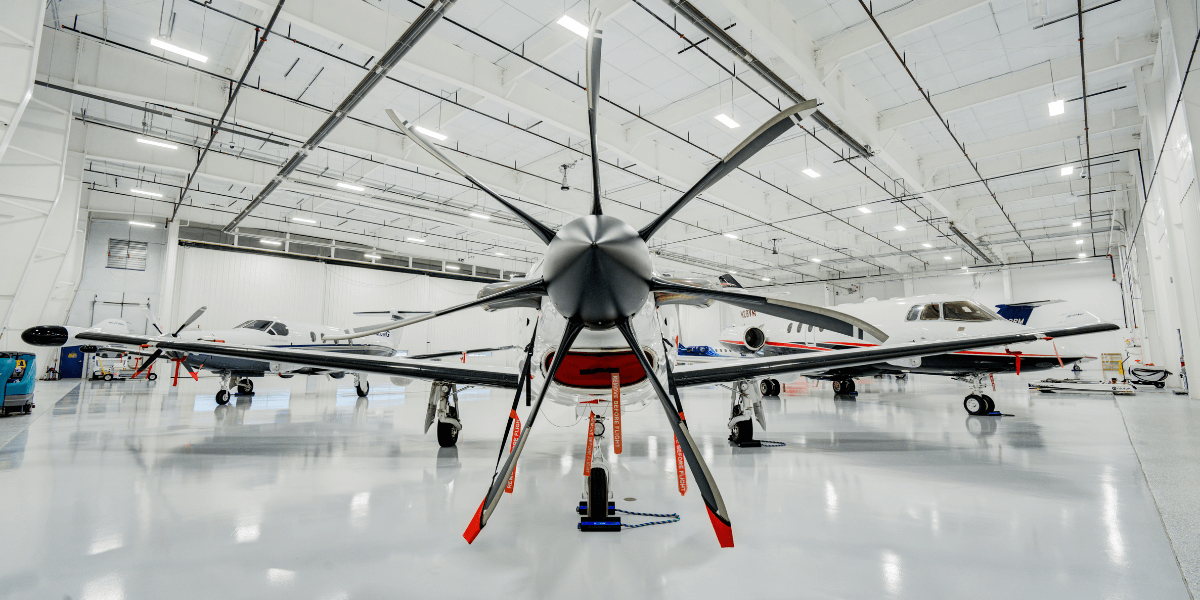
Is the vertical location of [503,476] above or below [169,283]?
below

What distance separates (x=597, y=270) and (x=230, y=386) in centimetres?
1408

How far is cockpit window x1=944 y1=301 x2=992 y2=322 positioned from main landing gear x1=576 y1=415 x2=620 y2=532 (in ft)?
31.9

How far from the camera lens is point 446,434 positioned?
21.9 feet

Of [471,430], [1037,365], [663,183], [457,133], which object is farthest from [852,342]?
[457,133]

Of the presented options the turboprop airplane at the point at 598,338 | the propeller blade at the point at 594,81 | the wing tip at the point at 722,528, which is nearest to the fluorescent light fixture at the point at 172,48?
the turboprop airplane at the point at 598,338

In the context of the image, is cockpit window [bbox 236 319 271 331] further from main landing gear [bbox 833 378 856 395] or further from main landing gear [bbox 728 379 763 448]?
main landing gear [bbox 833 378 856 395]

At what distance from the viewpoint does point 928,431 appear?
8.05 metres

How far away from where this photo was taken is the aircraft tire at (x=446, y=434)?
6.63m

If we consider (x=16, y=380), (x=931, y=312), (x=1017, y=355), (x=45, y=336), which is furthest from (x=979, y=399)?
(x=16, y=380)

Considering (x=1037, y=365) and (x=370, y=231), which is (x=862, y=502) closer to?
(x=1037, y=365)

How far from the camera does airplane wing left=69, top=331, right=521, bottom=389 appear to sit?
5352mm

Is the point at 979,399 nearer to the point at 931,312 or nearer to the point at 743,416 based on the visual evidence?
A: the point at 931,312

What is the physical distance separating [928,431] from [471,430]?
25.4 feet

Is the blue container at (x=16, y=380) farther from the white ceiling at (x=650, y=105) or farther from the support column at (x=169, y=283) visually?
the support column at (x=169, y=283)
